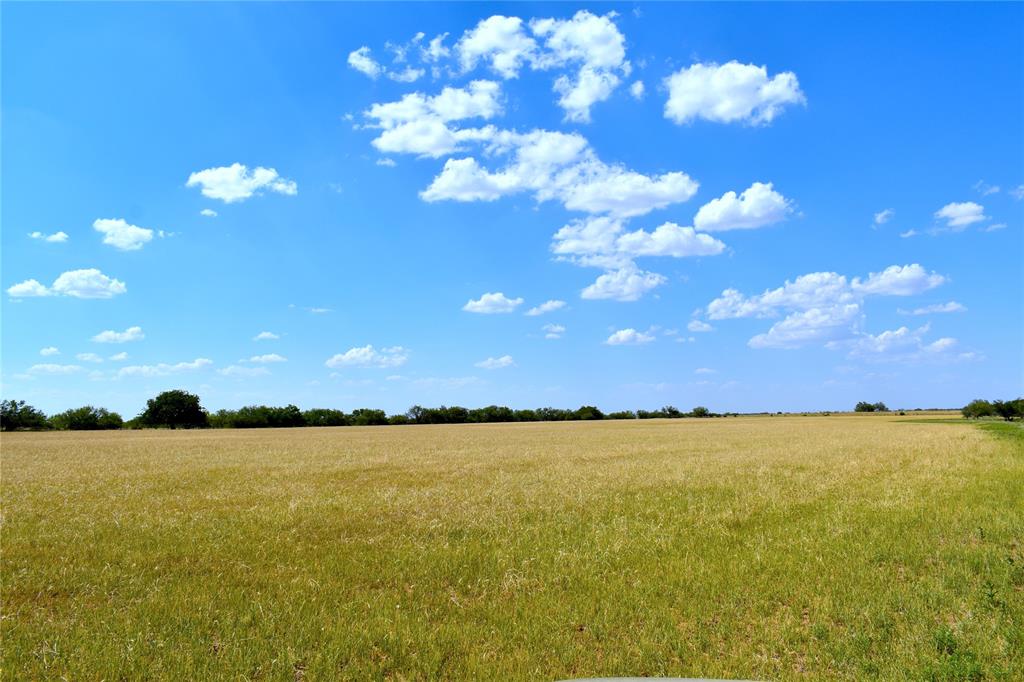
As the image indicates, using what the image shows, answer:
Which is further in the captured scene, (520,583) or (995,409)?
(995,409)

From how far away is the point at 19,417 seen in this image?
12388 centimetres

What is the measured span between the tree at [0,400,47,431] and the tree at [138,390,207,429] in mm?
18709

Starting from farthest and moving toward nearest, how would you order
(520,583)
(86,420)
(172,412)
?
(172,412), (86,420), (520,583)

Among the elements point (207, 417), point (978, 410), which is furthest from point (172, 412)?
point (978, 410)

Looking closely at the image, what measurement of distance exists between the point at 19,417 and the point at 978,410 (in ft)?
721

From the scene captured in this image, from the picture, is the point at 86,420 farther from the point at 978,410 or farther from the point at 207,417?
the point at 978,410

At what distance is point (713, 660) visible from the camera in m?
7.13

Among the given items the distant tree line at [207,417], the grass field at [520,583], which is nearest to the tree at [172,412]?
the distant tree line at [207,417]

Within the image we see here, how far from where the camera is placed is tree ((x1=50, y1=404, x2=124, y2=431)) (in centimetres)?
12275

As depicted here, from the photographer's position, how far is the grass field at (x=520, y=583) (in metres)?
7.15

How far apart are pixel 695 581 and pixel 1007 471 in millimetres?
20951

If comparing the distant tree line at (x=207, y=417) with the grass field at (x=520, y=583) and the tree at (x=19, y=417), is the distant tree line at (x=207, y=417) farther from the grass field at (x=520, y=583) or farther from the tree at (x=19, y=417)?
the grass field at (x=520, y=583)

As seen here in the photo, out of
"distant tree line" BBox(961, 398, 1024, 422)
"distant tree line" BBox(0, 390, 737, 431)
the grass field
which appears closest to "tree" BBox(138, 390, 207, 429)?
"distant tree line" BBox(0, 390, 737, 431)

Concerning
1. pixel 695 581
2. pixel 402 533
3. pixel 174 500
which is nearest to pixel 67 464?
pixel 174 500
